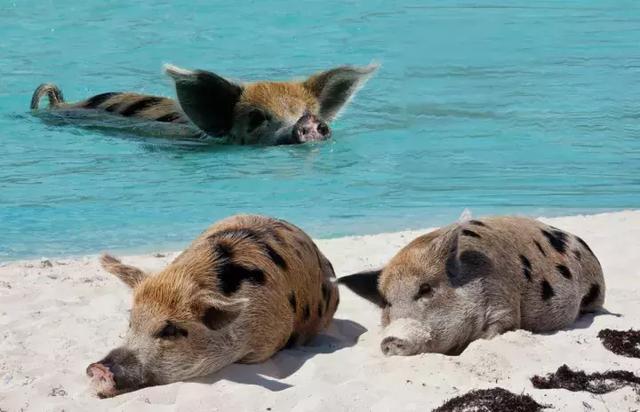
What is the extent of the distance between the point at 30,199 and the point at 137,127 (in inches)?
79.6

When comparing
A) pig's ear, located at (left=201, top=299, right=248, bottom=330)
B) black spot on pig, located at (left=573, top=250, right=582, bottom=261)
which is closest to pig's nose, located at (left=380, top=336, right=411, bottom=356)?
pig's ear, located at (left=201, top=299, right=248, bottom=330)

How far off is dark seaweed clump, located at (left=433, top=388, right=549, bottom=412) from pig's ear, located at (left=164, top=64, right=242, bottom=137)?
6.27 meters

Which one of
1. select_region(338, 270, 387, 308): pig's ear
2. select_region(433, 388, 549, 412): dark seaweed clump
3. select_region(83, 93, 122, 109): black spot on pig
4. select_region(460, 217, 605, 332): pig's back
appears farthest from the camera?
select_region(83, 93, 122, 109): black spot on pig

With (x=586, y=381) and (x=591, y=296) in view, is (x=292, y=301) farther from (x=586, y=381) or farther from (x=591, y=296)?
(x=591, y=296)

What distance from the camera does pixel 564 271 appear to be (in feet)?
23.7

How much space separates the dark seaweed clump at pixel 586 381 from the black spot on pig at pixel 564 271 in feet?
3.77

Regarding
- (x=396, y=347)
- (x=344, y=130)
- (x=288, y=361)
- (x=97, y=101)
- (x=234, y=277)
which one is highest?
(x=234, y=277)

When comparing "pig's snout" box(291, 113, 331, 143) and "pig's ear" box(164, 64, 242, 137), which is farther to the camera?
"pig's snout" box(291, 113, 331, 143)

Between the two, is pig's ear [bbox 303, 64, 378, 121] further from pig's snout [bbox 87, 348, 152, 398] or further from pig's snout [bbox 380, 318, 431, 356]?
pig's snout [bbox 87, 348, 152, 398]

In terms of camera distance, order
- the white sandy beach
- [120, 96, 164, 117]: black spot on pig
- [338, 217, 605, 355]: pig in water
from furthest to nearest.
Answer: [120, 96, 164, 117]: black spot on pig, [338, 217, 605, 355]: pig in water, the white sandy beach

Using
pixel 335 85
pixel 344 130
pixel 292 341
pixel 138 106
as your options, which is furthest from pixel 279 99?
pixel 292 341

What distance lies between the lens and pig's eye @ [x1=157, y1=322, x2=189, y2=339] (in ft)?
19.9

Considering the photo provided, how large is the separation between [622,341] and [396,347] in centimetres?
117

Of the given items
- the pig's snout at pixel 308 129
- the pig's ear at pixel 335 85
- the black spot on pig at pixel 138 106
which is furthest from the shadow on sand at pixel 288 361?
the black spot on pig at pixel 138 106
